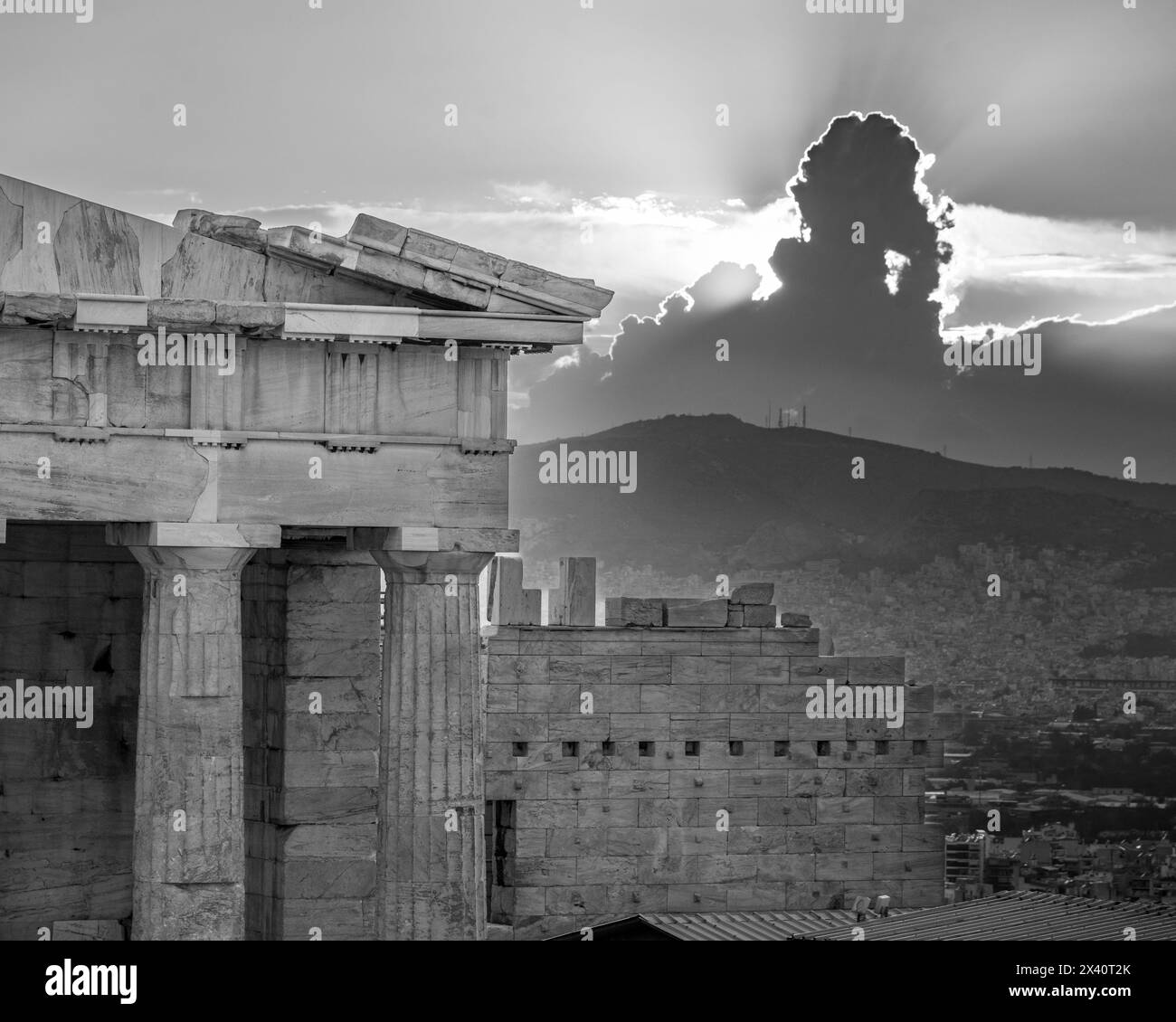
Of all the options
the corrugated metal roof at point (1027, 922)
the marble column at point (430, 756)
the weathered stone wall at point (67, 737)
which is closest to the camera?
the marble column at point (430, 756)

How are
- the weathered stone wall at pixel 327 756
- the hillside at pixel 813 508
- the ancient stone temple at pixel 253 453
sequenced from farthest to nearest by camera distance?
the hillside at pixel 813 508, the weathered stone wall at pixel 327 756, the ancient stone temple at pixel 253 453

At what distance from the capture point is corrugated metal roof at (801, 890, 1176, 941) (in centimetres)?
3456

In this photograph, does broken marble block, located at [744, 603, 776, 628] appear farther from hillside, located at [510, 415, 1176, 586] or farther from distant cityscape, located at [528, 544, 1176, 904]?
hillside, located at [510, 415, 1176, 586]

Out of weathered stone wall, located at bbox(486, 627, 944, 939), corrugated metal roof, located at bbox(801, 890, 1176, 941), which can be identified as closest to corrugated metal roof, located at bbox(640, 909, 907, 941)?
corrugated metal roof, located at bbox(801, 890, 1176, 941)

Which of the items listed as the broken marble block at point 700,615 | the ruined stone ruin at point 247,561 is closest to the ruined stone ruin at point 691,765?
the broken marble block at point 700,615

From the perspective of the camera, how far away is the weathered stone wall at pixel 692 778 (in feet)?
151

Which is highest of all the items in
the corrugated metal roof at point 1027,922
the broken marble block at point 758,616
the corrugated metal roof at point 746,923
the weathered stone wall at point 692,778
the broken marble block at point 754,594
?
the broken marble block at point 754,594

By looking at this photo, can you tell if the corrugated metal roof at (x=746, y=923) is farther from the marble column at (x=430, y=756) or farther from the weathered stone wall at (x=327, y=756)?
the marble column at (x=430, y=756)

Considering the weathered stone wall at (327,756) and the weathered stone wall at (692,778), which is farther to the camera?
the weathered stone wall at (692,778)

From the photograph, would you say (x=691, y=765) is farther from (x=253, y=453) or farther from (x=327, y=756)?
(x=253, y=453)

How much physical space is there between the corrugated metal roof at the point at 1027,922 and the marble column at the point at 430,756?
17.4 ft

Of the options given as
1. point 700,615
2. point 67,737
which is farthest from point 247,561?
point 700,615
